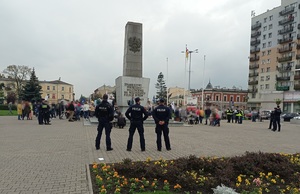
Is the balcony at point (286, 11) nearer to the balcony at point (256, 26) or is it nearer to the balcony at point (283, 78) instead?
the balcony at point (256, 26)

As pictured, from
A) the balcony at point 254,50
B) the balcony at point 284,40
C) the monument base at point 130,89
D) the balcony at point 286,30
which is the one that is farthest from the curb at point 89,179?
the balcony at point 254,50

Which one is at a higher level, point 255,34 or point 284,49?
point 255,34

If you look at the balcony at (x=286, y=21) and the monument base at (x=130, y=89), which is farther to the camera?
the balcony at (x=286, y=21)

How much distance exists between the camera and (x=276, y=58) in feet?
229

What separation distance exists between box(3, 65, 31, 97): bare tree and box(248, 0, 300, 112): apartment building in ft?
226

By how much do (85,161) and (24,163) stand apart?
158cm

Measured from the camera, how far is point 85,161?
6.98 metres

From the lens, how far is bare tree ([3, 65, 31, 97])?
73375 mm

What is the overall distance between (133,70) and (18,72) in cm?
6581

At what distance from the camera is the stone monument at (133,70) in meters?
20.5

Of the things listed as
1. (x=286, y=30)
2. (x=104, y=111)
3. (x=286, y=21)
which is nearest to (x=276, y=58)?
(x=286, y=30)

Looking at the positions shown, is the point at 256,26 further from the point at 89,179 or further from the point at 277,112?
the point at 89,179

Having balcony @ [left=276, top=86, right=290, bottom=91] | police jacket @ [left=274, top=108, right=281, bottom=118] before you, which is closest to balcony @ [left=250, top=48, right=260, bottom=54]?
balcony @ [left=276, top=86, right=290, bottom=91]

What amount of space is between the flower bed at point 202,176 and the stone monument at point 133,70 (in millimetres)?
14438
